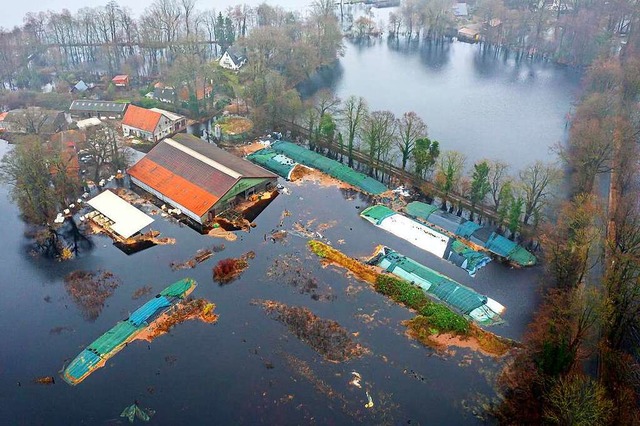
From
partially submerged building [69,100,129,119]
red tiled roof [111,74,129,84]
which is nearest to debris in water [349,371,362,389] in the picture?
partially submerged building [69,100,129,119]

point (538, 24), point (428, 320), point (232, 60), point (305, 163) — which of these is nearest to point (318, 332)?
point (428, 320)

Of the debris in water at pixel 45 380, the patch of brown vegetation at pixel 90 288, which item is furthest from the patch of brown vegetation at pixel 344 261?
the debris in water at pixel 45 380

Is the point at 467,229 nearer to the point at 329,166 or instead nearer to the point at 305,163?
the point at 329,166

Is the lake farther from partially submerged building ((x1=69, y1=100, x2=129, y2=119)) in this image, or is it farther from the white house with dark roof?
the white house with dark roof

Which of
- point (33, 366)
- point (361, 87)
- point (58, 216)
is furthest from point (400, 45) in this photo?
point (33, 366)

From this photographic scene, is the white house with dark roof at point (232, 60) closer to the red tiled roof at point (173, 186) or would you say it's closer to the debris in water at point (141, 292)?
the red tiled roof at point (173, 186)
